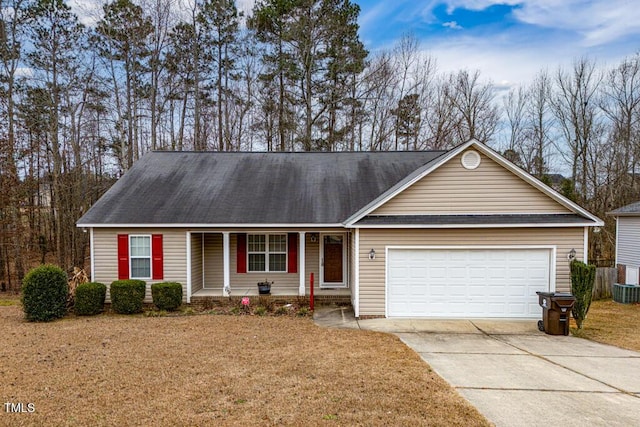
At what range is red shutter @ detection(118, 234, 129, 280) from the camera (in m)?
11.5

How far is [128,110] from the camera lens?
20781 millimetres

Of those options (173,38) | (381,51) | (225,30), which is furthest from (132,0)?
(381,51)

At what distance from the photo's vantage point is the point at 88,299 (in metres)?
10.5

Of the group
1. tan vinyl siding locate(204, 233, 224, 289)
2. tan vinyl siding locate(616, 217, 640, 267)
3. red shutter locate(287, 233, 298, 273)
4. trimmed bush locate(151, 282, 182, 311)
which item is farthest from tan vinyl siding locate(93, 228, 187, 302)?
tan vinyl siding locate(616, 217, 640, 267)

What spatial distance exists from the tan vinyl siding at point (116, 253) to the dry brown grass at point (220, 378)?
2690mm

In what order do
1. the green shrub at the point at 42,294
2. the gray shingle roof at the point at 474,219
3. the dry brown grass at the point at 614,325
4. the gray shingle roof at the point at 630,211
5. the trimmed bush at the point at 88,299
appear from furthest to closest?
1. the gray shingle roof at the point at 630,211
2. the trimmed bush at the point at 88,299
3. the green shrub at the point at 42,294
4. the gray shingle roof at the point at 474,219
5. the dry brown grass at the point at 614,325

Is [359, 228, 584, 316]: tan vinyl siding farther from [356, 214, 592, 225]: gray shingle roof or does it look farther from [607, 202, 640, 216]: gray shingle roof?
[607, 202, 640, 216]: gray shingle roof

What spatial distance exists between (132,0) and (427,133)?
19.5m

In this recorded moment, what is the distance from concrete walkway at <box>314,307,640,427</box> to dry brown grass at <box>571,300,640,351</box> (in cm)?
54

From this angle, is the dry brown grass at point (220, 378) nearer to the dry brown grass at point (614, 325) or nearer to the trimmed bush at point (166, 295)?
the trimmed bush at point (166, 295)

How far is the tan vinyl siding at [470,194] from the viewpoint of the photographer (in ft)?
32.0

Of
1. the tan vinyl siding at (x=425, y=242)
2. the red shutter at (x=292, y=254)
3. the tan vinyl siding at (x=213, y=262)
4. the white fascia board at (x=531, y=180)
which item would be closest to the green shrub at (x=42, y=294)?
the tan vinyl siding at (x=213, y=262)

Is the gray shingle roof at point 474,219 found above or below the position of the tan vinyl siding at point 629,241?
above

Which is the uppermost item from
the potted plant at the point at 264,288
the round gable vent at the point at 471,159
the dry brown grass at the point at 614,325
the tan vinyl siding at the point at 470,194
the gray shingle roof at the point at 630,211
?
the round gable vent at the point at 471,159
